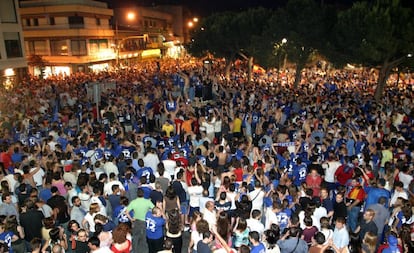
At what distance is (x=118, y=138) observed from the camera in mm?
10469

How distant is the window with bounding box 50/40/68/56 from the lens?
40.1m

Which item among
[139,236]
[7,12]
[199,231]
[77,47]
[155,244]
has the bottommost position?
[139,236]

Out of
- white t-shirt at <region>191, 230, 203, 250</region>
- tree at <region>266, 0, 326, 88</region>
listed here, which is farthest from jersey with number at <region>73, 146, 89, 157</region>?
tree at <region>266, 0, 326, 88</region>

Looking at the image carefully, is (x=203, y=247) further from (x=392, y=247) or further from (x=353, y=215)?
(x=353, y=215)

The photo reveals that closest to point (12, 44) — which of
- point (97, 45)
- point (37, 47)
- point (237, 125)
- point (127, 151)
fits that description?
point (37, 47)

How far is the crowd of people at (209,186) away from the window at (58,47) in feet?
94.0

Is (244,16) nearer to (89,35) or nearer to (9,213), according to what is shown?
(89,35)

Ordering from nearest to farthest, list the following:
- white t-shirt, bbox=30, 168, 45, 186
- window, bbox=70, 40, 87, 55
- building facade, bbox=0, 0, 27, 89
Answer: white t-shirt, bbox=30, 168, 45, 186 < building facade, bbox=0, 0, 27, 89 < window, bbox=70, 40, 87, 55

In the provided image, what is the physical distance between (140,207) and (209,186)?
76.7 inches

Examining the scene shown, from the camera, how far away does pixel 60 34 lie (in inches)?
1564

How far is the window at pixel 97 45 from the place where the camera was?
41584 millimetres

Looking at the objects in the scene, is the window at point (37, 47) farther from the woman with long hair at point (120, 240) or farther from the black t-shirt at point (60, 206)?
the woman with long hair at point (120, 240)

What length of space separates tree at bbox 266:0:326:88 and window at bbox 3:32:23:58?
21068 mm

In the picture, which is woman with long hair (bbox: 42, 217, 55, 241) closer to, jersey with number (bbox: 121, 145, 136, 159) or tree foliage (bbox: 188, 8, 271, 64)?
jersey with number (bbox: 121, 145, 136, 159)
